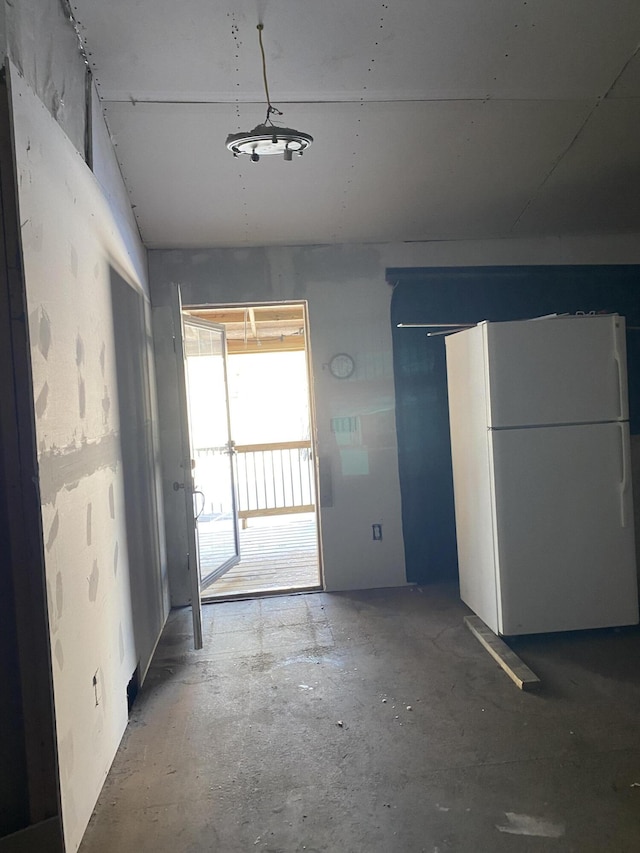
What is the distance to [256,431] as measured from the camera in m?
7.51

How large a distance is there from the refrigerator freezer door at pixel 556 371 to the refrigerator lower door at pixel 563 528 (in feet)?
0.25

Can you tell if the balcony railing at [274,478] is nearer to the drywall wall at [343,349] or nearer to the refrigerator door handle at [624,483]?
the drywall wall at [343,349]

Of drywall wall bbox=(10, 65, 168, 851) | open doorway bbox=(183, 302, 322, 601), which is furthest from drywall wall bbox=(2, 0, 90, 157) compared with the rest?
open doorway bbox=(183, 302, 322, 601)

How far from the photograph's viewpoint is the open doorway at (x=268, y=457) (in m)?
4.24

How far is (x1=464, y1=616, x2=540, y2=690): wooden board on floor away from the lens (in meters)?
2.58

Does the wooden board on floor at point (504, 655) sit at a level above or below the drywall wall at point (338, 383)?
below

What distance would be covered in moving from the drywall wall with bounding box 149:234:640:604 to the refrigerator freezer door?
1.21 m

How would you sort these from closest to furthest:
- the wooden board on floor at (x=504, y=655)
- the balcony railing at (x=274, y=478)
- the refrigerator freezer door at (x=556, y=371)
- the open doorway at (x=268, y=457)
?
the wooden board on floor at (x=504, y=655) < the refrigerator freezer door at (x=556, y=371) < the open doorway at (x=268, y=457) < the balcony railing at (x=274, y=478)

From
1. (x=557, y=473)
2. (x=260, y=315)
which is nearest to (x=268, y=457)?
(x=260, y=315)

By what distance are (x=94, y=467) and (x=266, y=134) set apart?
137cm

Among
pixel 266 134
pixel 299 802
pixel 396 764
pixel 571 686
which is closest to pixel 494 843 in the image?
pixel 396 764

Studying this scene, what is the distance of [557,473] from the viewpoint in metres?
2.97

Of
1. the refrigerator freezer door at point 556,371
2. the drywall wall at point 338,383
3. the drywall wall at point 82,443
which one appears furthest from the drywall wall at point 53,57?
the refrigerator freezer door at point 556,371

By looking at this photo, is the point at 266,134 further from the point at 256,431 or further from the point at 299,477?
the point at 256,431
